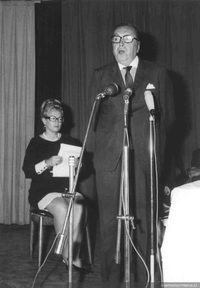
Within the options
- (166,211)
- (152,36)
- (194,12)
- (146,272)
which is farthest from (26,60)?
(146,272)

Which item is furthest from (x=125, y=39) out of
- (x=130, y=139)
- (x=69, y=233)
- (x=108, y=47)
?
(x=108, y=47)

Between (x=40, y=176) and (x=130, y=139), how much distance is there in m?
1.30

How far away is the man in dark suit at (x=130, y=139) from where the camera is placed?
2465 mm

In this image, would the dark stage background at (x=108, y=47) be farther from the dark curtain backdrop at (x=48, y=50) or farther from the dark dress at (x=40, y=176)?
the dark dress at (x=40, y=176)

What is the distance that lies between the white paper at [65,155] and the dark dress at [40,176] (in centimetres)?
11

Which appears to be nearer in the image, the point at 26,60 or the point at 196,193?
the point at 196,193

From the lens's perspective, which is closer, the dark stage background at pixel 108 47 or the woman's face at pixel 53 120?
the woman's face at pixel 53 120

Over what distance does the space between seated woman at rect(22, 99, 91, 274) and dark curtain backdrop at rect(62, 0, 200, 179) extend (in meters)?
1.58

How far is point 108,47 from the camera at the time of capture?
5246 mm

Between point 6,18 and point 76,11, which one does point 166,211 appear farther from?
point 6,18

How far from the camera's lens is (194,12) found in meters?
5.22

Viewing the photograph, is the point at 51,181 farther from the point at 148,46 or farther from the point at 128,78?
the point at 148,46

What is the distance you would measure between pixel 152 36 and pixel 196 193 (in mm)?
3889

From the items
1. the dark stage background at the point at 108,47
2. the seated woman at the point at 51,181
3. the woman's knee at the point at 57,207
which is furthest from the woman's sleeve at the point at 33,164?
→ the dark stage background at the point at 108,47
